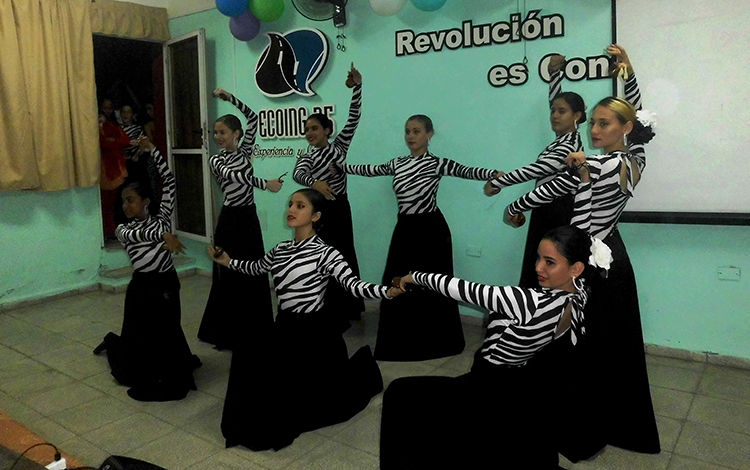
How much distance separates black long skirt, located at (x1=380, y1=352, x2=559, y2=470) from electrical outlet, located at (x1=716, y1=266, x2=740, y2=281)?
1.96 meters

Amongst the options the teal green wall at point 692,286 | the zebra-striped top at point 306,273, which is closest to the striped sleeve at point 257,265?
the zebra-striped top at point 306,273

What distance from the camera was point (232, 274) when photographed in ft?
12.8

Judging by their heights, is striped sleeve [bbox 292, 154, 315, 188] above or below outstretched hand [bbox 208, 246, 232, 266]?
above

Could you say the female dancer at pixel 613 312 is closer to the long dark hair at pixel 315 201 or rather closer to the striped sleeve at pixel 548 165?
the striped sleeve at pixel 548 165

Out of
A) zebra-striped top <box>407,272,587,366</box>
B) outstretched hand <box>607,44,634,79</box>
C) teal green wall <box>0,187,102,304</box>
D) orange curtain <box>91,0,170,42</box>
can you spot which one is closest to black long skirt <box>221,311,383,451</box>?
zebra-striped top <box>407,272,587,366</box>

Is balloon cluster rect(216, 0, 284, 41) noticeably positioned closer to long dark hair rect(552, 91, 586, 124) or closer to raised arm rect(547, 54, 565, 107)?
raised arm rect(547, 54, 565, 107)

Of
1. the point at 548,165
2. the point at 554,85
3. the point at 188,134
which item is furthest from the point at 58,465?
the point at 188,134

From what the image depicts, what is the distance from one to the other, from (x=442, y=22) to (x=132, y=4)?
313 centimetres

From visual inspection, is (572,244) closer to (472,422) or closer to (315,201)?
(472,422)

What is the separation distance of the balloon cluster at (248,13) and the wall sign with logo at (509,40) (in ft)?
3.45

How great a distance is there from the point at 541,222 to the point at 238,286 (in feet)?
6.52

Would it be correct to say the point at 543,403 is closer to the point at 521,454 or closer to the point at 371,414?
the point at 521,454

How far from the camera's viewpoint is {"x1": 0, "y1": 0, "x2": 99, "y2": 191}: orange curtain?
471cm

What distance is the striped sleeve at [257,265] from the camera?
298 cm
